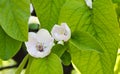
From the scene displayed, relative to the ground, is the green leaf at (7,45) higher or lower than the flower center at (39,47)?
higher

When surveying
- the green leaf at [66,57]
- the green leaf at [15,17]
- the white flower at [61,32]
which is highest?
the green leaf at [15,17]

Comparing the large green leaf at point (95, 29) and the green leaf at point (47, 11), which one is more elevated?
the green leaf at point (47, 11)

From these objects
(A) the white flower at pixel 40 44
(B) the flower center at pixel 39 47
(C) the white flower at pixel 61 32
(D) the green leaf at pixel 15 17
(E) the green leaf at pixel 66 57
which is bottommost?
(E) the green leaf at pixel 66 57
